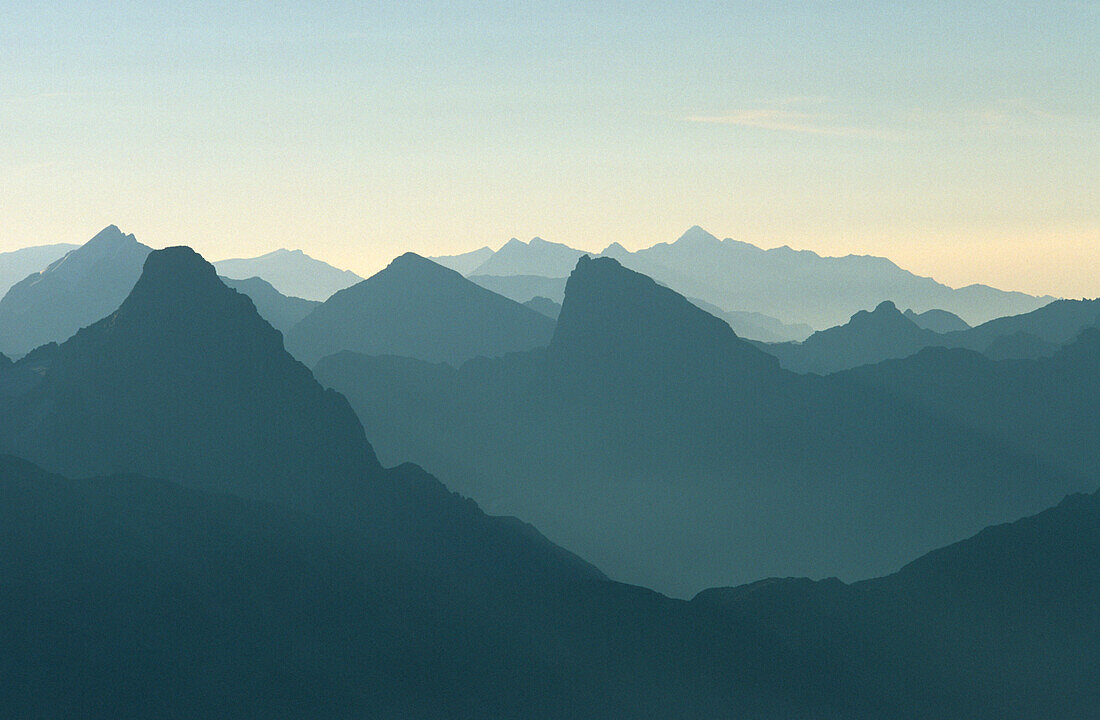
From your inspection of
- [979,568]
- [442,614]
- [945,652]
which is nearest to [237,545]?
[442,614]

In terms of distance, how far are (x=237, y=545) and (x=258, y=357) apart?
5619 cm

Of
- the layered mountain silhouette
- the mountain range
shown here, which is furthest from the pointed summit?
the layered mountain silhouette

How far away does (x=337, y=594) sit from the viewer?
429ft

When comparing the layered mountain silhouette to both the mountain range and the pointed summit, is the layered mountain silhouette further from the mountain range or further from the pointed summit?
the pointed summit

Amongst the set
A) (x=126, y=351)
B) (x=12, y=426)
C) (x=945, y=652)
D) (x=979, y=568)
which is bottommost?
(x=945, y=652)

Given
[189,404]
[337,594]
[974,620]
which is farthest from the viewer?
[189,404]

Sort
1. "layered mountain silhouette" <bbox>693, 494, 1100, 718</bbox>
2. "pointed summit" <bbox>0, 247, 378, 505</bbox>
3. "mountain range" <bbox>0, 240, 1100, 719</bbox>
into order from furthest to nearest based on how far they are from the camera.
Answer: "pointed summit" <bbox>0, 247, 378, 505</bbox> < "layered mountain silhouette" <bbox>693, 494, 1100, 718</bbox> < "mountain range" <bbox>0, 240, 1100, 719</bbox>

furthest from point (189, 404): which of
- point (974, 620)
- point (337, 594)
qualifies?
point (974, 620)

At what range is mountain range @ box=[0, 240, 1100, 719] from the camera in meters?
116

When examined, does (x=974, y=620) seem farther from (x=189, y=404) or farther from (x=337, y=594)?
(x=189, y=404)

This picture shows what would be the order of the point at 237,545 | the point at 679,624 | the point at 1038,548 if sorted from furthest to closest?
the point at 1038,548 < the point at 679,624 < the point at 237,545

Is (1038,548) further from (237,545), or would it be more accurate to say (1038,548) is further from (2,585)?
(2,585)

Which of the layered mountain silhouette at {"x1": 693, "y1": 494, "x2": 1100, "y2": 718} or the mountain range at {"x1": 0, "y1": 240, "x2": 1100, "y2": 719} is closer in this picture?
the mountain range at {"x1": 0, "y1": 240, "x2": 1100, "y2": 719}

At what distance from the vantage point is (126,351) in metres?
177
